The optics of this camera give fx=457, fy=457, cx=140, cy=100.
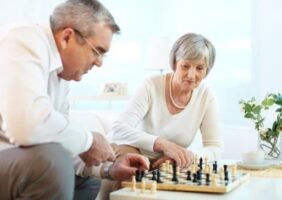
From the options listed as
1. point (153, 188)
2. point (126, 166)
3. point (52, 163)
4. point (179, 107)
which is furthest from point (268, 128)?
point (52, 163)

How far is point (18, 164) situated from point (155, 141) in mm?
821

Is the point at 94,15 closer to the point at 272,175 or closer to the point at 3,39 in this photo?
the point at 3,39

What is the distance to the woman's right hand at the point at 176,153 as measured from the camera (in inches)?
68.1

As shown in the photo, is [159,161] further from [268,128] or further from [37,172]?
[37,172]

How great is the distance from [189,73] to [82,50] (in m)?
0.75

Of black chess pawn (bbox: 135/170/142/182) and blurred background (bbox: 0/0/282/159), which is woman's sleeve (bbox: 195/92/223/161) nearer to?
black chess pawn (bbox: 135/170/142/182)

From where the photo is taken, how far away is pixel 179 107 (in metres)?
2.10

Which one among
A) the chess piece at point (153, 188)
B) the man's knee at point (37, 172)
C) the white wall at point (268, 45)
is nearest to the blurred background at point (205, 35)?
the white wall at point (268, 45)

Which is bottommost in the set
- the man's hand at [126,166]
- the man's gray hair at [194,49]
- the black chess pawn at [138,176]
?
the black chess pawn at [138,176]

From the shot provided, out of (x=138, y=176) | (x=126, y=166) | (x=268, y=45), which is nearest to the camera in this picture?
(x=138, y=176)

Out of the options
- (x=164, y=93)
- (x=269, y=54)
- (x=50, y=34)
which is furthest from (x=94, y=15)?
(x=269, y=54)

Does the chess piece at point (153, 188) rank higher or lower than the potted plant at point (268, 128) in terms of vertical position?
lower

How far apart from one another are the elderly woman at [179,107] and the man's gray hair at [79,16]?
0.70 m

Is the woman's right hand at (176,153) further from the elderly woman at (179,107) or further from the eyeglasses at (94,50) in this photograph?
the eyeglasses at (94,50)
